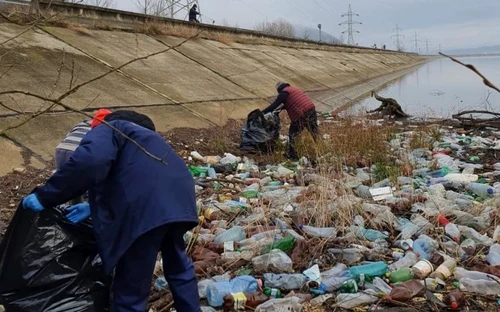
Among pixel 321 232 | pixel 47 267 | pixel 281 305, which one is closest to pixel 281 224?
pixel 321 232

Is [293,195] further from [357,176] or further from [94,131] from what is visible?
[94,131]

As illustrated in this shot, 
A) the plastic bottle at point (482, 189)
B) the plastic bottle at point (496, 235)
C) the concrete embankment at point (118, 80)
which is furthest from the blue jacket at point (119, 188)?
the plastic bottle at point (482, 189)

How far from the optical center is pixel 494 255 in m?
3.55

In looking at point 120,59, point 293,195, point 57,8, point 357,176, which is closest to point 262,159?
point 357,176

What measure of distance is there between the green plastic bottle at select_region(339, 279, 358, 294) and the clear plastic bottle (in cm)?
26

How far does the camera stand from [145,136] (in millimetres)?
2473

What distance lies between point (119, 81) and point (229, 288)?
6.58 m

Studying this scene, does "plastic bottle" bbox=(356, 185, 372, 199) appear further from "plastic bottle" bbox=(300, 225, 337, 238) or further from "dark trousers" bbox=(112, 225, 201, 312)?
"dark trousers" bbox=(112, 225, 201, 312)

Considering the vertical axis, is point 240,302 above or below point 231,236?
below

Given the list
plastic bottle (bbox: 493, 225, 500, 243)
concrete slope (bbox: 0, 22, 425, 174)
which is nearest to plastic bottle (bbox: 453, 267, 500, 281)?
plastic bottle (bbox: 493, 225, 500, 243)

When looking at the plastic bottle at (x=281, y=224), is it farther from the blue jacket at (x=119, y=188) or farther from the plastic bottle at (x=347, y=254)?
the blue jacket at (x=119, y=188)

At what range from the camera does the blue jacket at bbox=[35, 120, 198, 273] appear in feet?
7.53

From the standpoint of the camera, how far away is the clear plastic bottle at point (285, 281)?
3.30 m

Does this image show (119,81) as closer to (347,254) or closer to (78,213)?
(347,254)
